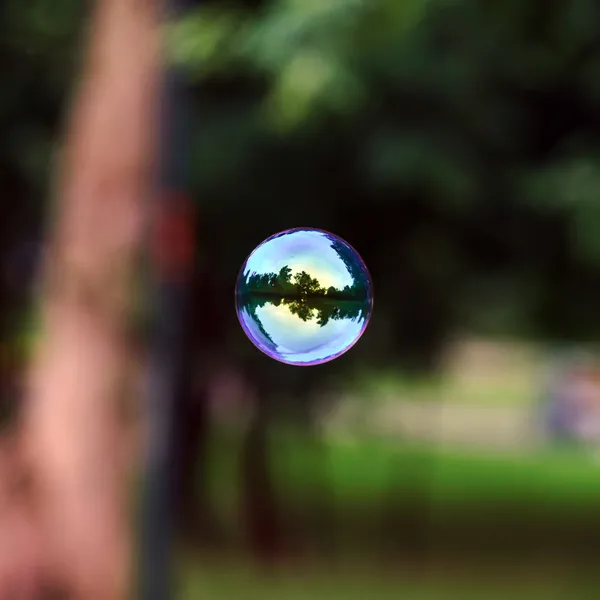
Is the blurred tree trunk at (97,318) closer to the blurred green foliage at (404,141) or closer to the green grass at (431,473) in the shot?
the blurred green foliage at (404,141)

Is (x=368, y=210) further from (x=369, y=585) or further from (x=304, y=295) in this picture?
(x=304, y=295)

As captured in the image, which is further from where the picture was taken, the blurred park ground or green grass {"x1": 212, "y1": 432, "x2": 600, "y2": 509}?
green grass {"x1": 212, "y1": 432, "x2": 600, "y2": 509}

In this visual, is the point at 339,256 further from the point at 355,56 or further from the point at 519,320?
the point at 519,320

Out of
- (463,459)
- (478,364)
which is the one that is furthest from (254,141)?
(478,364)

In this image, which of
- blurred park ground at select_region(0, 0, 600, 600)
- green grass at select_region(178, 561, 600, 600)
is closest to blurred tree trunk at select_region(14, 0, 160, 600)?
blurred park ground at select_region(0, 0, 600, 600)

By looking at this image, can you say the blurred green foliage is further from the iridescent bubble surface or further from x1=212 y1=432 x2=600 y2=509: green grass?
x1=212 y1=432 x2=600 y2=509: green grass

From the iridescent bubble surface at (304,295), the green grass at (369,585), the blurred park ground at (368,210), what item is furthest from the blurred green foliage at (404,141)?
the green grass at (369,585)

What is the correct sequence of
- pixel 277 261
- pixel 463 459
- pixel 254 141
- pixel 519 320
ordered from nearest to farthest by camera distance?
pixel 277 261 → pixel 254 141 → pixel 519 320 → pixel 463 459
